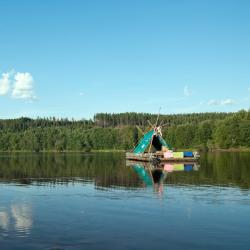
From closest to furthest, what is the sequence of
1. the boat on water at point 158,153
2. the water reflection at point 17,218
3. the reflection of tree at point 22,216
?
the water reflection at point 17,218 < the reflection of tree at point 22,216 < the boat on water at point 158,153

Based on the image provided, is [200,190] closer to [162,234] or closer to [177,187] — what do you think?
[177,187]

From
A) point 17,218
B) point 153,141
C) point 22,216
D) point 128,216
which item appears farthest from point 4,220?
point 153,141

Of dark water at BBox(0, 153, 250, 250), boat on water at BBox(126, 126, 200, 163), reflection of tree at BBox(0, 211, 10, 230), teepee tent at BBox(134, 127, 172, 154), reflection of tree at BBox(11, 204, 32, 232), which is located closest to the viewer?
dark water at BBox(0, 153, 250, 250)

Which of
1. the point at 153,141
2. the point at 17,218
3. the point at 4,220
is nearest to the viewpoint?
the point at 4,220

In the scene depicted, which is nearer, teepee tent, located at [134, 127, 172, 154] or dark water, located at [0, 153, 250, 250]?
dark water, located at [0, 153, 250, 250]

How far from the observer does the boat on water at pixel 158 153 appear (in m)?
101

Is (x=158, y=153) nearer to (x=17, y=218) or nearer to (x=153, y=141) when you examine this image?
(x=153, y=141)

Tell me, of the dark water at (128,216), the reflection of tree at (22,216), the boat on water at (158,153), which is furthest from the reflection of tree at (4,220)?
the boat on water at (158,153)

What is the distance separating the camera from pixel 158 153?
106750 millimetres

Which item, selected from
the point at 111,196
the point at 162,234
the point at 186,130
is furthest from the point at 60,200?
the point at 186,130

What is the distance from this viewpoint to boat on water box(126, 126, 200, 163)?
330ft

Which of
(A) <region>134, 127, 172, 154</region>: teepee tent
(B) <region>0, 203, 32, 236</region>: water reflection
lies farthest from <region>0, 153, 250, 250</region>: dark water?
(A) <region>134, 127, 172, 154</region>: teepee tent

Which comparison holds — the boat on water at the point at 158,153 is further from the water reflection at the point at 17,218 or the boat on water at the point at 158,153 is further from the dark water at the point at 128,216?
the water reflection at the point at 17,218

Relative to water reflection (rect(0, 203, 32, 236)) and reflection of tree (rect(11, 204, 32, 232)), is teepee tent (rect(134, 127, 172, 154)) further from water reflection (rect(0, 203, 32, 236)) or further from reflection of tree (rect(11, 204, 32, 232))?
reflection of tree (rect(11, 204, 32, 232))
